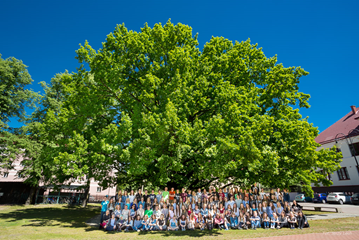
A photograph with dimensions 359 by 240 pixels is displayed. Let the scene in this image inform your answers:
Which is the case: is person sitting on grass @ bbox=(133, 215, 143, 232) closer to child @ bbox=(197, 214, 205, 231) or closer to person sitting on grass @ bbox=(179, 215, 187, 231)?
person sitting on grass @ bbox=(179, 215, 187, 231)

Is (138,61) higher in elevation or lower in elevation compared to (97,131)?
higher

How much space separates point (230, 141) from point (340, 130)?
39.3m

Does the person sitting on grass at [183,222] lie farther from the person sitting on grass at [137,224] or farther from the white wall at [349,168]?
the white wall at [349,168]

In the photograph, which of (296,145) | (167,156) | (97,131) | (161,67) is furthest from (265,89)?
(97,131)

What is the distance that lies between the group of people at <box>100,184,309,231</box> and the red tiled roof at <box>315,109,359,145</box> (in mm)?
33747

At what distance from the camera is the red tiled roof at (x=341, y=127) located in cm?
3638

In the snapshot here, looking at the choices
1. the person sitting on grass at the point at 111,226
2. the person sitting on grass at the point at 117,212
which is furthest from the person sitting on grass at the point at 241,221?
the person sitting on grass at the point at 111,226

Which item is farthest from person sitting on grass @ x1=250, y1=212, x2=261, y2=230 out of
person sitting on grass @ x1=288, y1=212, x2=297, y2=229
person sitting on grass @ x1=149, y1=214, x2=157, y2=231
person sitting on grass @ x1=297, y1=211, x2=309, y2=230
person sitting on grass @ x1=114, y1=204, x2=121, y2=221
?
person sitting on grass @ x1=114, y1=204, x2=121, y2=221

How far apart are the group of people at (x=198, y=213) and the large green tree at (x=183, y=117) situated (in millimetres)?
1426

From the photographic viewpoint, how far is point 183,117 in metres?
12.9

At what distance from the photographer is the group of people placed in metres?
11.4

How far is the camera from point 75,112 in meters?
13.5

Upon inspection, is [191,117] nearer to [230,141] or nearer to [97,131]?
[230,141]

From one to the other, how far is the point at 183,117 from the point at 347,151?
37.9m
